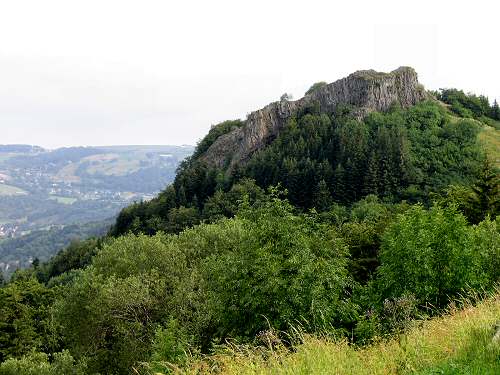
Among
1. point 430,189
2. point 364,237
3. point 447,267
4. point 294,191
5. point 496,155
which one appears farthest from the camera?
point 294,191

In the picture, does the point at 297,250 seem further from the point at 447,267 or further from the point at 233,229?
the point at 233,229

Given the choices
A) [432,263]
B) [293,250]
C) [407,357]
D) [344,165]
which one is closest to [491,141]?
[344,165]

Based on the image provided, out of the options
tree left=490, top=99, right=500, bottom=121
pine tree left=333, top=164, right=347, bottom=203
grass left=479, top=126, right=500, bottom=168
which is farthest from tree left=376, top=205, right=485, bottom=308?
tree left=490, top=99, right=500, bottom=121

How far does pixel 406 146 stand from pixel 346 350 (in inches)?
4228

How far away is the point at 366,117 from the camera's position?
12531cm

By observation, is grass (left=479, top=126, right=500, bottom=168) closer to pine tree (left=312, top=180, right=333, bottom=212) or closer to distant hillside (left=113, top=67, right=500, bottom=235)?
distant hillside (left=113, top=67, right=500, bottom=235)

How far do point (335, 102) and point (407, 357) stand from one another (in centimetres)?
12940

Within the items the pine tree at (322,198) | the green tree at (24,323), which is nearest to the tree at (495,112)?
the pine tree at (322,198)

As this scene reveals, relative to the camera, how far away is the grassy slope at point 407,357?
9219mm

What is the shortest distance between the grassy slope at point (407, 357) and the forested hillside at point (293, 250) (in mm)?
201

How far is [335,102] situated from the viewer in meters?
134

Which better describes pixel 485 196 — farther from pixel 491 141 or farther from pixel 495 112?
→ pixel 495 112

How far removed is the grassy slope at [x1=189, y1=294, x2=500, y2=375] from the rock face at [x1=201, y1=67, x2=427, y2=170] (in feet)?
396

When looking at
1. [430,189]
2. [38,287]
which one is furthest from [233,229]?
[430,189]
